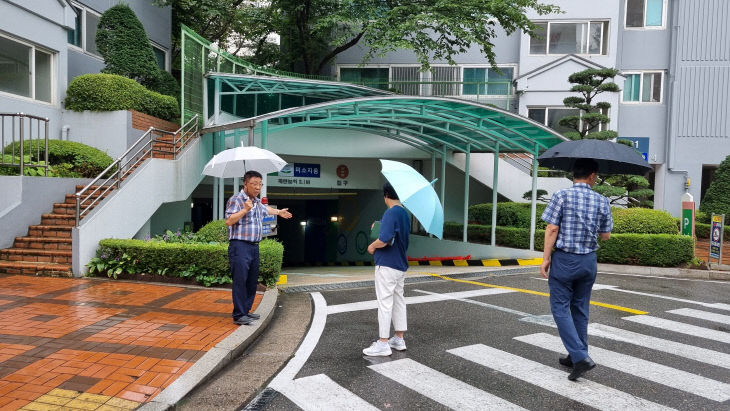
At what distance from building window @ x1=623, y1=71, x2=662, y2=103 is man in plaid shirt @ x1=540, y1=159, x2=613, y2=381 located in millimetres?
19375

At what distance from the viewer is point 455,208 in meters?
19.9

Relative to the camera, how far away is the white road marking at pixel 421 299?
23.5 feet

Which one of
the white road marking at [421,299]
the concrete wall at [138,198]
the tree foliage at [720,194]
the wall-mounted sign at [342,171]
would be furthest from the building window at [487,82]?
the white road marking at [421,299]

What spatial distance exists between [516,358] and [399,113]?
9.72 m

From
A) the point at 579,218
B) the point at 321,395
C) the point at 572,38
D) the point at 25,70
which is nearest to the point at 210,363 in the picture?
the point at 321,395

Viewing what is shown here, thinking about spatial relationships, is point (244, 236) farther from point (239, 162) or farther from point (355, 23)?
point (355, 23)

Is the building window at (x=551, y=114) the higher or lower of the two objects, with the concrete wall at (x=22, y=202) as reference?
higher

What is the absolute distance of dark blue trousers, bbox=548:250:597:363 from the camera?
4.37 metres

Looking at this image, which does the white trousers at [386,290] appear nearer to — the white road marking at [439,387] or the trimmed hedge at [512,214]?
the white road marking at [439,387]

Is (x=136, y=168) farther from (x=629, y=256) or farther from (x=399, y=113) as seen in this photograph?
(x=629, y=256)

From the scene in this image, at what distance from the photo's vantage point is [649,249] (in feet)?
40.5

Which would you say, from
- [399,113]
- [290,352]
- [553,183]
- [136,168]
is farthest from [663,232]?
[136,168]

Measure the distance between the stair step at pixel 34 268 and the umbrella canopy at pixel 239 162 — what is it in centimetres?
347

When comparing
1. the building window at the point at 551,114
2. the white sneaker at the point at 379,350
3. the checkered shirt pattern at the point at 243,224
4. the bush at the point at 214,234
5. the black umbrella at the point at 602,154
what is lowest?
the white sneaker at the point at 379,350
